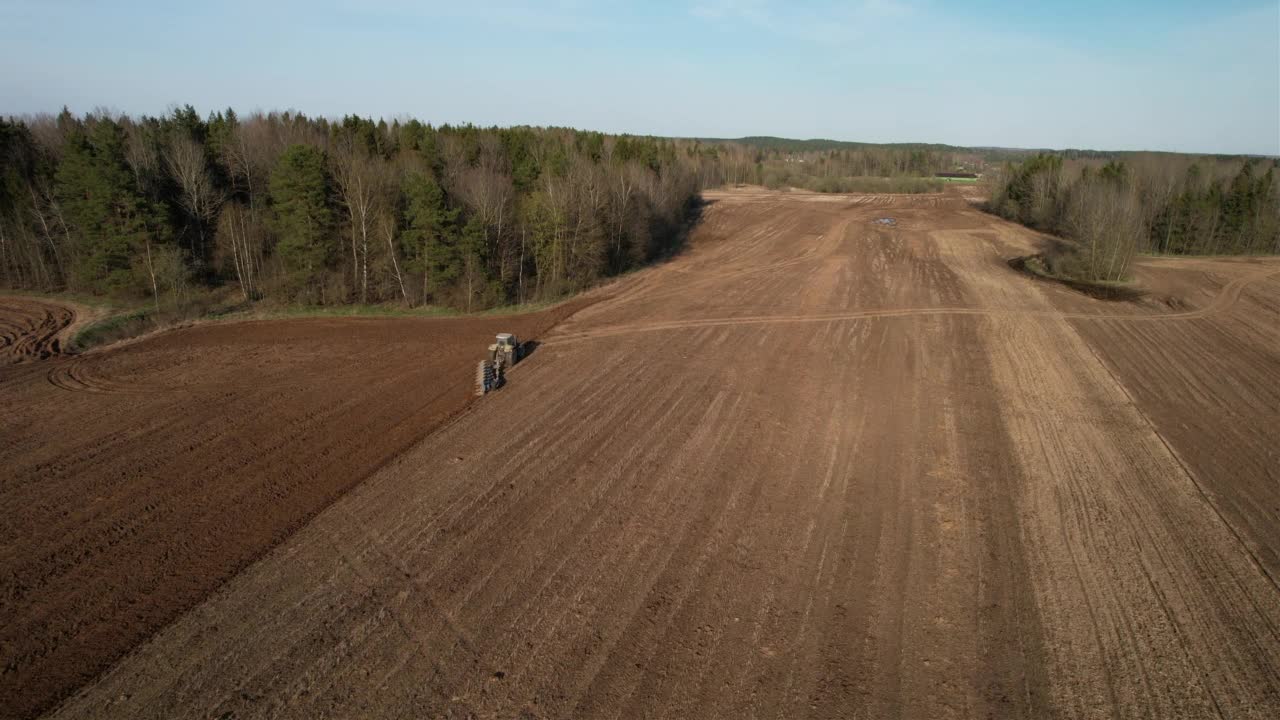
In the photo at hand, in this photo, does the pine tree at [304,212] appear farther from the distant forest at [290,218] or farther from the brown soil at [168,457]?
the brown soil at [168,457]

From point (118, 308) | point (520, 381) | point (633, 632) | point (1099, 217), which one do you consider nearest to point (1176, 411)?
point (633, 632)

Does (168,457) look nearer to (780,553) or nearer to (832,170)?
(780,553)

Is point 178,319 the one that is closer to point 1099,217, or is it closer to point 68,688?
point 68,688

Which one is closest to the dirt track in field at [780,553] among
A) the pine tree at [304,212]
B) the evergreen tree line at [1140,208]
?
the pine tree at [304,212]

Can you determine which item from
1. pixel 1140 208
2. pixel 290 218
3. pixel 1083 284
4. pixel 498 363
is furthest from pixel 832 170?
pixel 498 363

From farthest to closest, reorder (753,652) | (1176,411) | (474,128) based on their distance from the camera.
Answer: (474,128) < (1176,411) < (753,652)

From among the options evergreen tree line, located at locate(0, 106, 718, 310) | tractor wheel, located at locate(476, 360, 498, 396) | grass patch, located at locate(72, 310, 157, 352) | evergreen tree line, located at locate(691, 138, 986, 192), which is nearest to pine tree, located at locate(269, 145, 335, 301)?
evergreen tree line, located at locate(0, 106, 718, 310)
